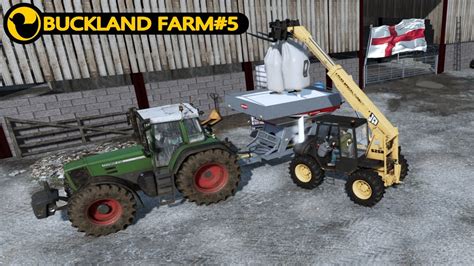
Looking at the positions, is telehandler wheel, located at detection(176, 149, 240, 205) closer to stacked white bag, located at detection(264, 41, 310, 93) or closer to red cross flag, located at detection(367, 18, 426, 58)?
stacked white bag, located at detection(264, 41, 310, 93)

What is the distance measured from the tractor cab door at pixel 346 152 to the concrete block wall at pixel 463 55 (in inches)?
611

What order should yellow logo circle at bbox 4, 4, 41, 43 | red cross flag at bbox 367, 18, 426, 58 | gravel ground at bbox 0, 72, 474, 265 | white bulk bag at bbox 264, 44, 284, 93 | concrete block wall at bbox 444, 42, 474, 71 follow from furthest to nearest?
1. concrete block wall at bbox 444, 42, 474, 71
2. red cross flag at bbox 367, 18, 426, 58
3. yellow logo circle at bbox 4, 4, 41, 43
4. white bulk bag at bbox 264, 44, 284, 93
5. gravel ground at bbox 0, 72, 474, 265

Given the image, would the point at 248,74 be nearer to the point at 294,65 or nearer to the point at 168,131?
the point at 294,65

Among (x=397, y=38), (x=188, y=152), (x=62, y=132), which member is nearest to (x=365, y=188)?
(x=188, y=152)

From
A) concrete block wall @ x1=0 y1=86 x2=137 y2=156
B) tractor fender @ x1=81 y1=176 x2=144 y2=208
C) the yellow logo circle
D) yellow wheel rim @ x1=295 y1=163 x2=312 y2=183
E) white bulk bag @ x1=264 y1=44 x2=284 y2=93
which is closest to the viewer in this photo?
tractor fender @ x1=81 y1=176 x2=144 y2=208

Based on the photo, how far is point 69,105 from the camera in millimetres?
10305

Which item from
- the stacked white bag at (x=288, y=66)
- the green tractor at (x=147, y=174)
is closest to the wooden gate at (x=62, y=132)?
the green tractor at (x=147, y=174)

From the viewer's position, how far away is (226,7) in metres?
11.6

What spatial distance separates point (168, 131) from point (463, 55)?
63.9 ft

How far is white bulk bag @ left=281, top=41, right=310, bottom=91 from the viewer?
20.4 feet

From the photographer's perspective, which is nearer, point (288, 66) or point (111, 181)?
point (111, 181)

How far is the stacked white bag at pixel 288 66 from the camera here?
6227 mm

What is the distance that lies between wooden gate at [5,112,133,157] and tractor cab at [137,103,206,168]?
4379 mm

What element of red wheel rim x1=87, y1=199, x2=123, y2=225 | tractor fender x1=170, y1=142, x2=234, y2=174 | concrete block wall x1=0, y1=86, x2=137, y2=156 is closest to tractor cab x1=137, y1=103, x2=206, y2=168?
tractor fender x1=170, y1=142, x2=234, y2=174
